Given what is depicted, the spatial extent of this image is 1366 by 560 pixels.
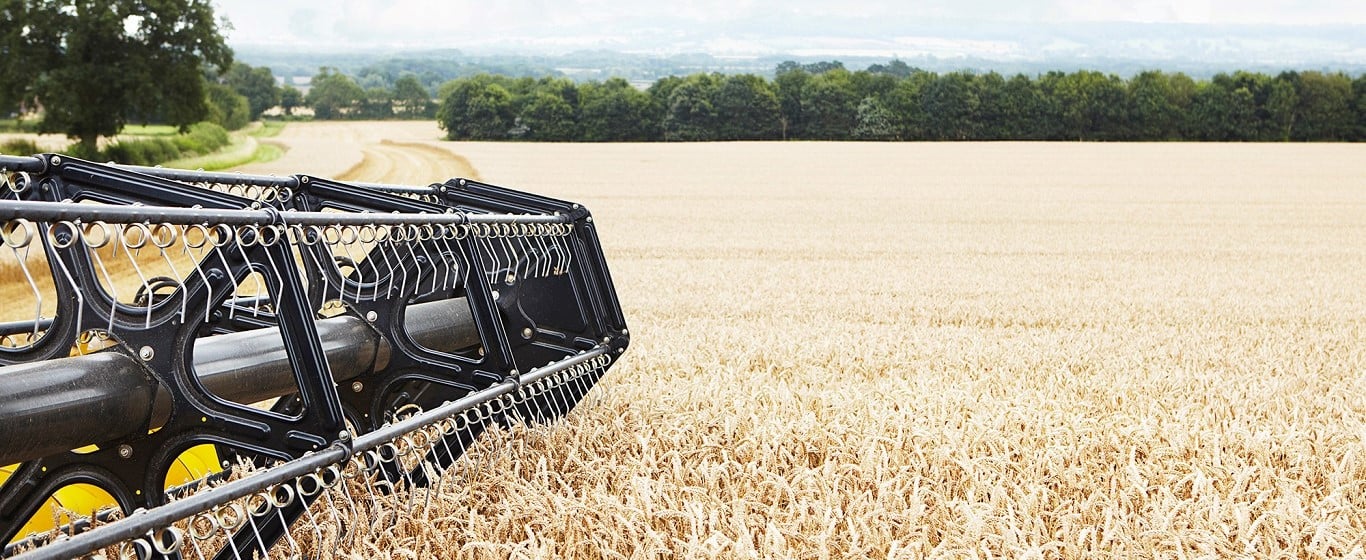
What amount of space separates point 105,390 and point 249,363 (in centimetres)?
66

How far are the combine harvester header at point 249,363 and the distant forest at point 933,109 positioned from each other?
5154 centimetres

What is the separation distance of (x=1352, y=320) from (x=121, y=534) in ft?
27.9

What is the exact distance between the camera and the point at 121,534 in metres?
2.25

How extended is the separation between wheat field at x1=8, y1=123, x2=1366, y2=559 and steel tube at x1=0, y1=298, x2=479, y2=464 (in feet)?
2.09

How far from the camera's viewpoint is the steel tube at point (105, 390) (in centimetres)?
253

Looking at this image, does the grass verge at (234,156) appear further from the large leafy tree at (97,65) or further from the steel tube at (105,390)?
the steel tube at (105,390)

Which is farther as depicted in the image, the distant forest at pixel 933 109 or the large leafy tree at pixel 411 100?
the large leafy tree at pixel 411 100

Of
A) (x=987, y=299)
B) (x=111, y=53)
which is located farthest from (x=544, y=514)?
(x=111, y=53)

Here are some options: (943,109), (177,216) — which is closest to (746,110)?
(943,109)

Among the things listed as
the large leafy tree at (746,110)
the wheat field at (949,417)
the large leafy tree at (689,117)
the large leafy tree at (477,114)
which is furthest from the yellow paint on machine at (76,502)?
the large leafy tree at (746,110)

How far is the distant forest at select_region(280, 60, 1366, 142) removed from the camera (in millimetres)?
54469

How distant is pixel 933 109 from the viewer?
55.2 meters

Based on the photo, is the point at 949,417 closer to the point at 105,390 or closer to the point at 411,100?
the point at 105,390

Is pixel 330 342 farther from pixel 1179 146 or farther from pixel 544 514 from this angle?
pixel 1179 146
